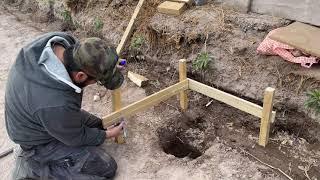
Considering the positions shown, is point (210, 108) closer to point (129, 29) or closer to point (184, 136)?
point (184, 136)

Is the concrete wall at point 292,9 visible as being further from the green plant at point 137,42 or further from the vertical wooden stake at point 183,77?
the green plant at point 137,42

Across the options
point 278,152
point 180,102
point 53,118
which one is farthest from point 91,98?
point 278,152

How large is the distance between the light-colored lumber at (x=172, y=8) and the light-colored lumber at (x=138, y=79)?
1018 millimetres

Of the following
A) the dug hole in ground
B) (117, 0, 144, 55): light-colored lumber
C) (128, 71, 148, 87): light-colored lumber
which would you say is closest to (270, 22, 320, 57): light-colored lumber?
the dug hole in ground

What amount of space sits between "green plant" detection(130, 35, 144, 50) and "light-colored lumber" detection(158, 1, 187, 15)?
0.50 metres

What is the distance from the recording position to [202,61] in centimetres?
450

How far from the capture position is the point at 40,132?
3.09 m

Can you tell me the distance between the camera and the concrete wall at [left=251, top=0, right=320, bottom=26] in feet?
13.9

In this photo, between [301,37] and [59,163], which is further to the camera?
[301,37]

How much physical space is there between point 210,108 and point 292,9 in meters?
1.61

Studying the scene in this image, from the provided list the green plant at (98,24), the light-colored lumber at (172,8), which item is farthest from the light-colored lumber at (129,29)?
the green plant at (98,24)

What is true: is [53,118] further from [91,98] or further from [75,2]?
[75,2]

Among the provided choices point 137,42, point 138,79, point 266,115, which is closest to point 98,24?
point 137,42

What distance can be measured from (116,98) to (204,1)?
7.83 ft
